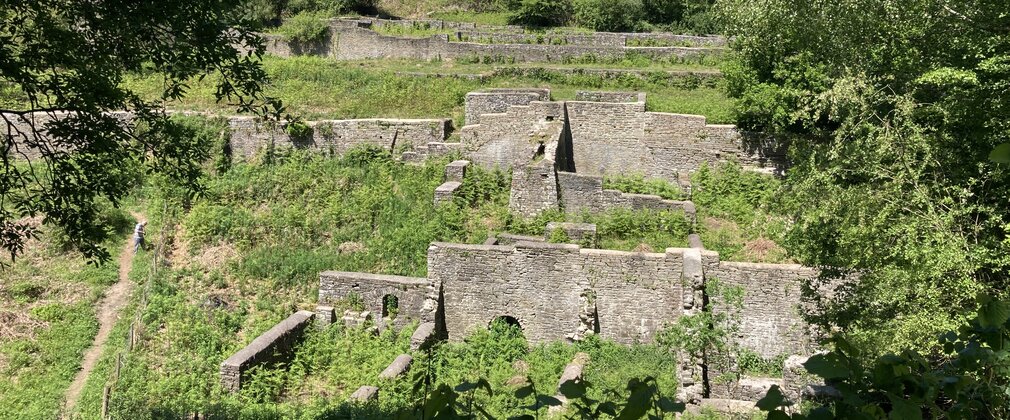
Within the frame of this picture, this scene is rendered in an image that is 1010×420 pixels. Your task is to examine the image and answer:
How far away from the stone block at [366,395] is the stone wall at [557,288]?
114 inches

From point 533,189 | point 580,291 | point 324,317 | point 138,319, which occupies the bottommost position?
point 138,319

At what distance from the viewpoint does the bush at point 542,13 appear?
36125mm

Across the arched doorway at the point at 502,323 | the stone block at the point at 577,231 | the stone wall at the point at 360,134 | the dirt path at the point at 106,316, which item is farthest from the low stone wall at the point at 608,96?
the dirt path at the point at 106,316

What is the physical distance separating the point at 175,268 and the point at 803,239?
1286 cm

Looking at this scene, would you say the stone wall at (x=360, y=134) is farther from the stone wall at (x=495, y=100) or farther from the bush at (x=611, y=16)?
the bush at (x=611, y=16)

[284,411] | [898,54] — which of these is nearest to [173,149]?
[284,411]

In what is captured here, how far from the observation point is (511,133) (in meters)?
19.3

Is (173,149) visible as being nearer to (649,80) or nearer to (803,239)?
(803,239)

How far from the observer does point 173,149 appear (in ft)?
30.7

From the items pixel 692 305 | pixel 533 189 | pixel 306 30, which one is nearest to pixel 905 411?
pixel 692 305

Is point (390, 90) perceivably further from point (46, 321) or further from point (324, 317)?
point (46, 321)

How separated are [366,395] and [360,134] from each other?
378 inches

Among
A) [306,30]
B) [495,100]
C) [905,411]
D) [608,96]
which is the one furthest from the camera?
[306,30]

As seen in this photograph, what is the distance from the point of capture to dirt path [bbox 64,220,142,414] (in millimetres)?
13664
